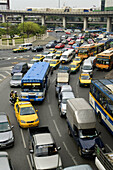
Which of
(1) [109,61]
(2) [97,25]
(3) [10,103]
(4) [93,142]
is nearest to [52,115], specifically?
(3) [10,103]

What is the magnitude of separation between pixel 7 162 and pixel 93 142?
5.54 meters

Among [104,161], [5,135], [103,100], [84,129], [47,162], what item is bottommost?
[47,162]

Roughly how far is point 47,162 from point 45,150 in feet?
2.73

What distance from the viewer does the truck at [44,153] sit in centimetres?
1296

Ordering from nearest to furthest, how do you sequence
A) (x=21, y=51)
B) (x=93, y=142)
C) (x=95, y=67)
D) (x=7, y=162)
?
(x=7, y=162), (x=93, y=142), (x=95, y=67), (x=21, y=51)

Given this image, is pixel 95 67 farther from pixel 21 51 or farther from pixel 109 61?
pixel 21 51

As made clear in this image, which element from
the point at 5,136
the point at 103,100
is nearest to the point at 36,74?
the point at 103,100

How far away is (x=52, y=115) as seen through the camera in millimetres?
22359

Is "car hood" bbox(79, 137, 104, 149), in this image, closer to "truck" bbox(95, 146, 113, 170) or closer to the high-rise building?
"truck" bbox(95, 146, 113, 170)

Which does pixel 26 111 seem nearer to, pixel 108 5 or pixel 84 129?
pixel 84 129

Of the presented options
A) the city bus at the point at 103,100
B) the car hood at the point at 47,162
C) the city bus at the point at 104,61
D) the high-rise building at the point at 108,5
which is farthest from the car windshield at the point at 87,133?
the high-rise building at the point at 108,5

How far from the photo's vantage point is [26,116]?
19.5 metres

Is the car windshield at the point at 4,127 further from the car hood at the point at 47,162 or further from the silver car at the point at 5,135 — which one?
the car hood at the point at 47,162

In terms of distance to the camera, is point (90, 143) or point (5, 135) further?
point (5, 135)
